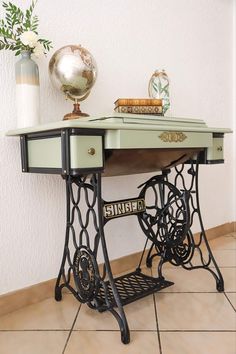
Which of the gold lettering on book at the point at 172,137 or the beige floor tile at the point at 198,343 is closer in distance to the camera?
the beige floor tile at the point at 198,343

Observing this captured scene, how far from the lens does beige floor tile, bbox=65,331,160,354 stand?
1225mm

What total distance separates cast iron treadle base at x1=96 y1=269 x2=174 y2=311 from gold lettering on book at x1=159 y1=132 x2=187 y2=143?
2.55ft

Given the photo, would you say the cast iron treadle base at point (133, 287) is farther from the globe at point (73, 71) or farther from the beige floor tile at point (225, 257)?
the globe at point (73, 71)

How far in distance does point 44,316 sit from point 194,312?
2.41 ft

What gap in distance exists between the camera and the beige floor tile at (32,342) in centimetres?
123

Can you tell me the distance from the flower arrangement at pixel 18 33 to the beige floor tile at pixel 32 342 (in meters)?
1.27

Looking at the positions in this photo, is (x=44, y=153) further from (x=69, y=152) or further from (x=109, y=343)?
(x=109, y=343)

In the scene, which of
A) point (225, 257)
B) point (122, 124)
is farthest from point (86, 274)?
point (225, 257)

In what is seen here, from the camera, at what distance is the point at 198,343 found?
1.25 m

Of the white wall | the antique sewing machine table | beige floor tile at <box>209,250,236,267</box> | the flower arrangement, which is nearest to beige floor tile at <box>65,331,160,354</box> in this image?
the antique sewing machine table

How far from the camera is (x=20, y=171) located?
5.16 feet

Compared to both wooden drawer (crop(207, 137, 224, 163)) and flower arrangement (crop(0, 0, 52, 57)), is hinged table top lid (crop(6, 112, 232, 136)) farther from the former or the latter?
flower arrangement (crop(0, 0, 52, 57))

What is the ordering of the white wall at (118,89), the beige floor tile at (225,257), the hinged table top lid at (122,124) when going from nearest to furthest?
the hinged table top lid at (122,124), the white wall at (118,89), the beige floor tile at (225,257)

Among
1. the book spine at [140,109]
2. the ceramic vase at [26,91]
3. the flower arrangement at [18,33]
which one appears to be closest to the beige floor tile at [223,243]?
the book spine at [140,109]
